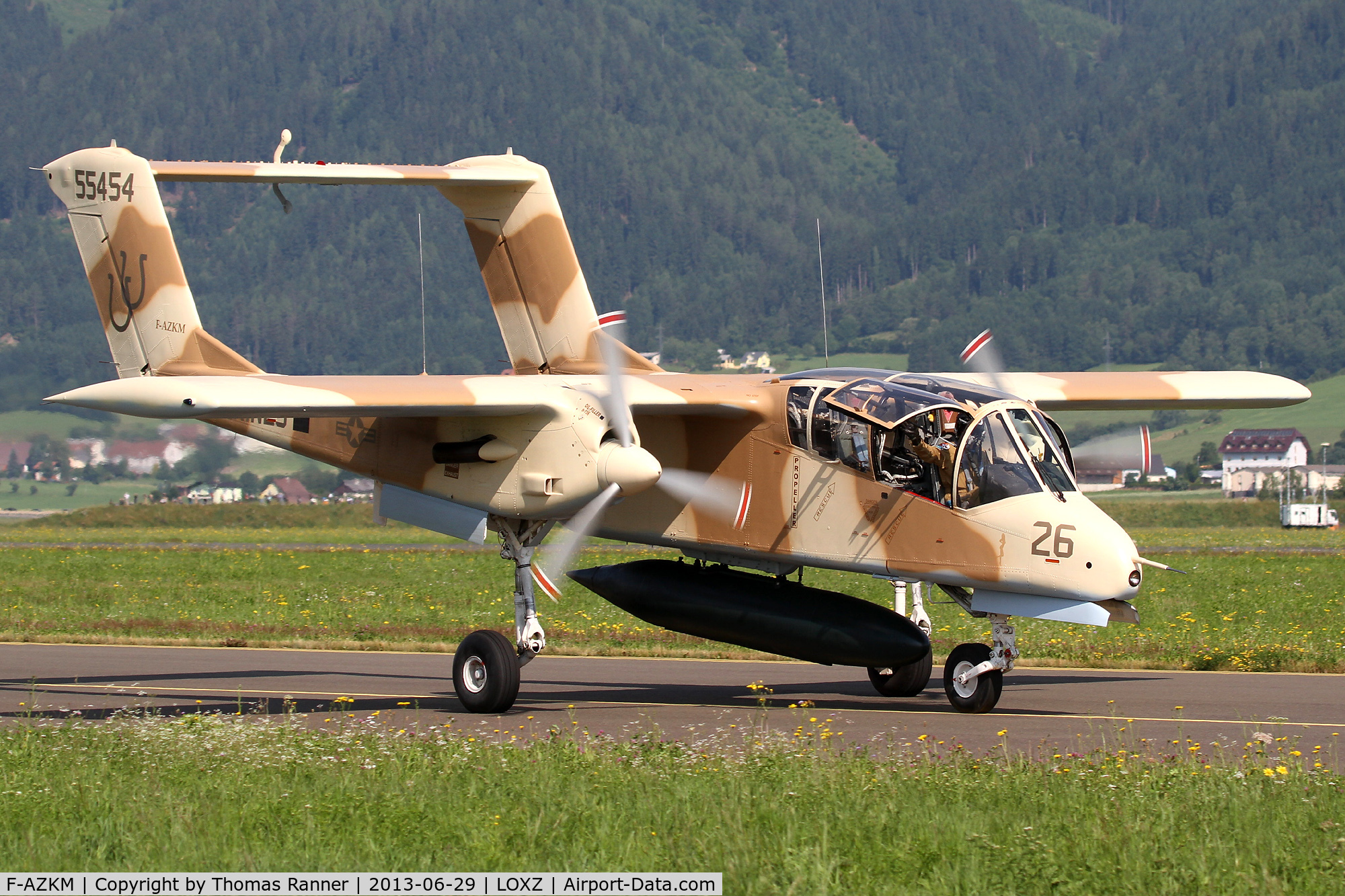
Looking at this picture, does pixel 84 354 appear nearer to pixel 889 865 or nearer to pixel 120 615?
pixel 120 615

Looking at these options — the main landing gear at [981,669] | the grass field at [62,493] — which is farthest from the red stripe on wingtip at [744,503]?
the grass field at [62,493]

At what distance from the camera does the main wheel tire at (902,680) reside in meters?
17.7

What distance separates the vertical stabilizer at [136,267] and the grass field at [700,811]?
809 cm

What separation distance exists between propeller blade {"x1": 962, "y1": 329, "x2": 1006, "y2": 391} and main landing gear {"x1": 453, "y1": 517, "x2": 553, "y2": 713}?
5251mm

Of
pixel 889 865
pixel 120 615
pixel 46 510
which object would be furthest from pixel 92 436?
pixel 889 865

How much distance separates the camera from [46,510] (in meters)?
107

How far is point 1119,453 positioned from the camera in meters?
18.1

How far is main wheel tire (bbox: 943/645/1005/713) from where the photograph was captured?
1566cm

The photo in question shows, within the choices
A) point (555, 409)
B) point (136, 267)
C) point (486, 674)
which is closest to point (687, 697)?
point (486, 674)

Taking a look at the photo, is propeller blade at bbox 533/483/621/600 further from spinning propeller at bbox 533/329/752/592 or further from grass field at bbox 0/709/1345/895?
grass field at bbox 0/709/1345/895

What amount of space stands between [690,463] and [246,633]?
35.6 ft

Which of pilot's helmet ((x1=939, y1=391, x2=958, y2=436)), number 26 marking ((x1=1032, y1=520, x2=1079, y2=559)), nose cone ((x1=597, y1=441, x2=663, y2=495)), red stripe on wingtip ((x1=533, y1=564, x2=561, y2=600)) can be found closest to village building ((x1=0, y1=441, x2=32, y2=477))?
red stripe on wingtip ((x1=533, y1=564, x2=561, y2=600))

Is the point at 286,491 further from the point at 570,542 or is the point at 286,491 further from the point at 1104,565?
the point at 1104,565

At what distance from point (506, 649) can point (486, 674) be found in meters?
0.34
